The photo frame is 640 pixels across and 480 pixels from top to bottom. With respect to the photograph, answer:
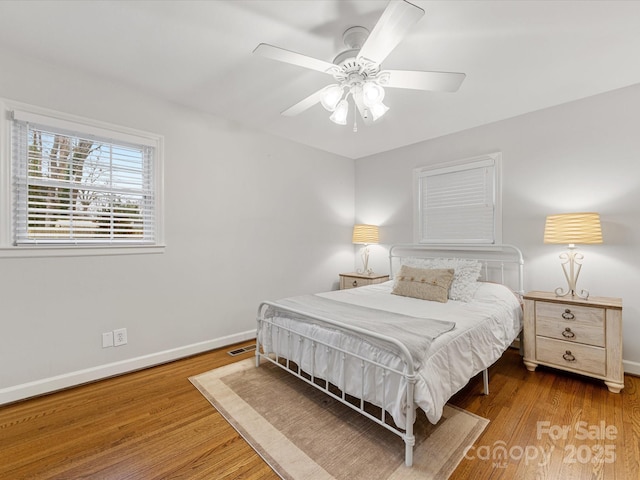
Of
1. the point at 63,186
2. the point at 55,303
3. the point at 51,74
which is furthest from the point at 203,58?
the point at 55,303

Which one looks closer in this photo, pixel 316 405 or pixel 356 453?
pixel 356 453

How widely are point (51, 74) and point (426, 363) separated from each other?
3.40 metres

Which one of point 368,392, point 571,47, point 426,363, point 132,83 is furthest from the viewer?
point 132,83

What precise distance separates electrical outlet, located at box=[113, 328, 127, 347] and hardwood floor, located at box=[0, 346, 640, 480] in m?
0.31

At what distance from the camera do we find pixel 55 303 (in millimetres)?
2328

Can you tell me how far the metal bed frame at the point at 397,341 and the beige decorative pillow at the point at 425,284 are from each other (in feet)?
2.38

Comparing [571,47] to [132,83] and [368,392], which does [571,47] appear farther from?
[132,83]

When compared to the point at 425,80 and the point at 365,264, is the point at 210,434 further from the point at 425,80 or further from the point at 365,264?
the point at 365,264

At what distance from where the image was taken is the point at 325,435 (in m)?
1.80

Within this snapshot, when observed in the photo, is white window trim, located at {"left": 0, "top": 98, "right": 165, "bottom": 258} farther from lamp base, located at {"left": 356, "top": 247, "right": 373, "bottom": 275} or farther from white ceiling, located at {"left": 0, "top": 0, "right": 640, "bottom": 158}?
lamp base, located at {"left": 356, "top": 247, "right": 373, "bottom": 275}

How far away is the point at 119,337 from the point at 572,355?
3.87 m

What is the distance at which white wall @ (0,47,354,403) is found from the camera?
7.34 ft

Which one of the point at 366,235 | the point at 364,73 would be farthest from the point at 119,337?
the point at 366,235

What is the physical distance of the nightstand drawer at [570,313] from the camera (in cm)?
235
